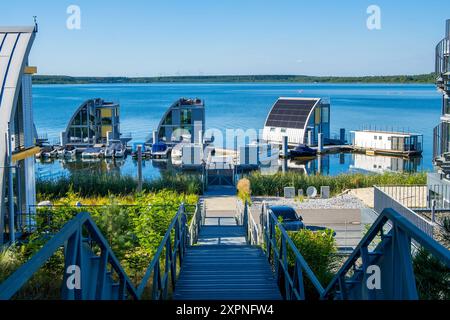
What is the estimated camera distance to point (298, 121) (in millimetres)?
52500

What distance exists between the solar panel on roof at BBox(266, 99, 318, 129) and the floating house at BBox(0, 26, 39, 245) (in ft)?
124

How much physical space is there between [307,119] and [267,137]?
15.7ft

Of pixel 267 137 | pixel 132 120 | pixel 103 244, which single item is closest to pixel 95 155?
pixel 267 137

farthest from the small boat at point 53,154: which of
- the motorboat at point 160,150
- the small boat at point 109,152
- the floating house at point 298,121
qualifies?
the floating house at point 298,121

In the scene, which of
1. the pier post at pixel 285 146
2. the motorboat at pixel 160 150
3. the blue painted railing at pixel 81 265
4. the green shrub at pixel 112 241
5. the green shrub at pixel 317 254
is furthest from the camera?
the motorboat at pixel 160 150

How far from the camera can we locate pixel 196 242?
44.7 feet

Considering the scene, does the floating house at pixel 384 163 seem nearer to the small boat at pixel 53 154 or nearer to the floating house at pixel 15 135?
the small boat at pixel 53 154

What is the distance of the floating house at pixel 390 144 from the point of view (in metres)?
51.0

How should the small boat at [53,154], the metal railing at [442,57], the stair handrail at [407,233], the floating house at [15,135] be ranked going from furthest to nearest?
the small boat at [53,154]
the metal railing at [442,57]
the floating house at [15,135]
the stair handrail at [407,233]

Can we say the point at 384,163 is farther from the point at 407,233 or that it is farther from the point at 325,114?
the point at 407,233

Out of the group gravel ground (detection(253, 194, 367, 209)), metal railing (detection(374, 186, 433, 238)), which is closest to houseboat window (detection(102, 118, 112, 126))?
gravel ground (detection(253, 194, 367, 209))

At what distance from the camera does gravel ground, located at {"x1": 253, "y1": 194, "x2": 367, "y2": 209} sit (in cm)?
2277

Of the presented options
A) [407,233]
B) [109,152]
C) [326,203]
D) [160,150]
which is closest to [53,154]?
[109,152]
